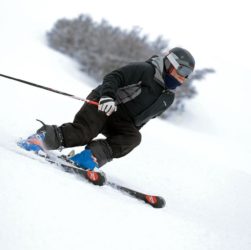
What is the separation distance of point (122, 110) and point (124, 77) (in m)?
0.37

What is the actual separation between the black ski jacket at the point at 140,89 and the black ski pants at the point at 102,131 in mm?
107

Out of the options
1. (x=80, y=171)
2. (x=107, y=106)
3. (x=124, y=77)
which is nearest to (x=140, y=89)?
(x=124, y=77)

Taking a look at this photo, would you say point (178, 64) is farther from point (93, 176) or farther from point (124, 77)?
point (93, 176)

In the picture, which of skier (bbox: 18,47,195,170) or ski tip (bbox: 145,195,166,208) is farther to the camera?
skier (bbox: 18,47,195,170)

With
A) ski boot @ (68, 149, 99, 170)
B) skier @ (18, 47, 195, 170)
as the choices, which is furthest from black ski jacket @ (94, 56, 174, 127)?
ski boot @ (68, 149, 99, 170)

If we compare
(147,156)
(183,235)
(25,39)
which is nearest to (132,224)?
(183,235)

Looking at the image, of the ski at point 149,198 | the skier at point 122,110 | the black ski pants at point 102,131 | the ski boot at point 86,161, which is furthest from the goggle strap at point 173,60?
the ski at point 149,198

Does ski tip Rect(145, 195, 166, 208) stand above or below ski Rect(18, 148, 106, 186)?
below

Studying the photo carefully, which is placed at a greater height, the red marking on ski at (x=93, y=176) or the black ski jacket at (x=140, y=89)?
the black ski jacket at (x=140, y=89)

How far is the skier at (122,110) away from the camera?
4582mm

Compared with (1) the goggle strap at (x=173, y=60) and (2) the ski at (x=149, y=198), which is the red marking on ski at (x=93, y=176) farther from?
(1) the goggle strap at (x=173, y=60)

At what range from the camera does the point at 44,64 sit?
13.2 m

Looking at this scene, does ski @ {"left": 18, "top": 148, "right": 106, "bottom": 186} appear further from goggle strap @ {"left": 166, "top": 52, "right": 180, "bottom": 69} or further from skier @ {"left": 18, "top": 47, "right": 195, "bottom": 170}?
goggle strap @ {"left": 166, "top": 52, "right": 180, "bottom": 69}

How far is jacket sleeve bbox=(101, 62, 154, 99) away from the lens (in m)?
4.48
